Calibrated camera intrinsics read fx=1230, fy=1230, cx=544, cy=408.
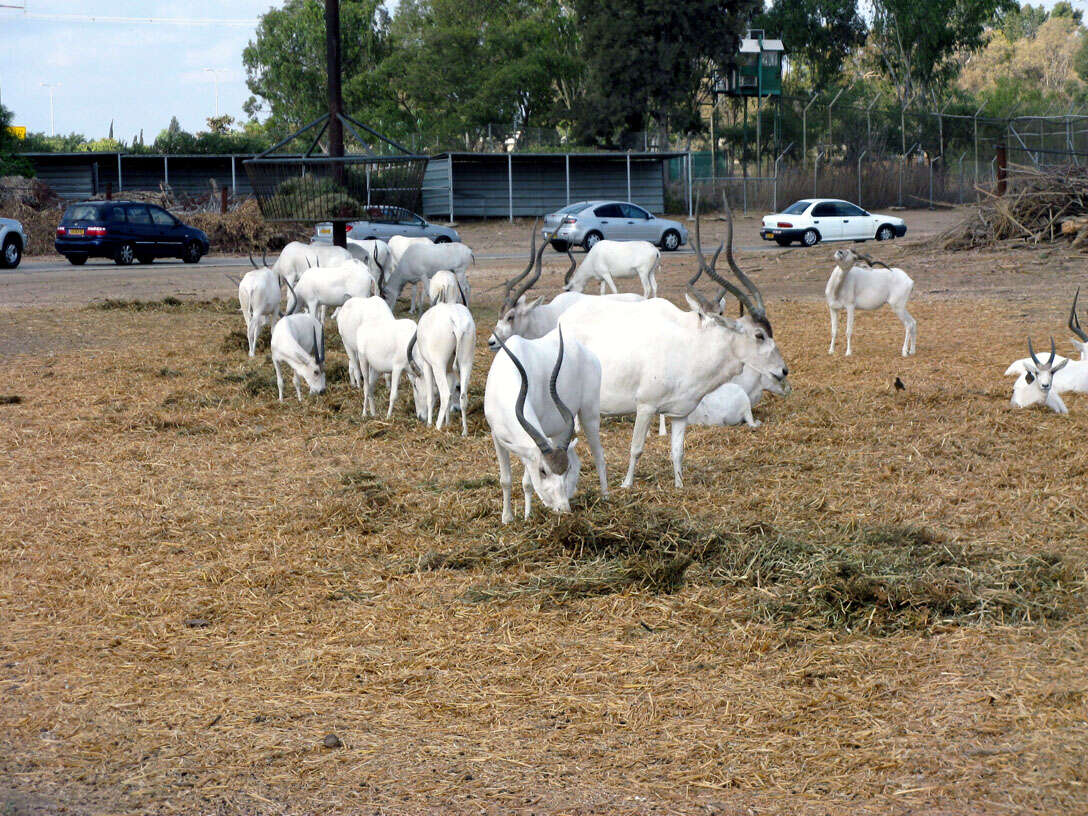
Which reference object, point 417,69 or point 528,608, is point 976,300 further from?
point 417,69

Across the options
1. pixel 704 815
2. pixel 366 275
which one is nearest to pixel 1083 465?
pixel 704 815

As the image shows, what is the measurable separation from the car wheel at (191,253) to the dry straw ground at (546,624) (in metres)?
20.6

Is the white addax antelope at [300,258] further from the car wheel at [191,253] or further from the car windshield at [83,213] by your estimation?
the car wheel at [191,253]

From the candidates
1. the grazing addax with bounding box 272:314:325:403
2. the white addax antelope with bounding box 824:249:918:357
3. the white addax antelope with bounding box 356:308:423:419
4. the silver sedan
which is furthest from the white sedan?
the white addax antelope with bounding box 356:308:423:419

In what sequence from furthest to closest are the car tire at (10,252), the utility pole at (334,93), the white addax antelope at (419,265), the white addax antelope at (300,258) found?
the car tire at (10,252) < the white addax antelope at (419,265) < the white addax antelope at (300,258) < the utility pole at (334,93)

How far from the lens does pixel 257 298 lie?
43.3 feet

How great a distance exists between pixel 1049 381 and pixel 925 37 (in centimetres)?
5453

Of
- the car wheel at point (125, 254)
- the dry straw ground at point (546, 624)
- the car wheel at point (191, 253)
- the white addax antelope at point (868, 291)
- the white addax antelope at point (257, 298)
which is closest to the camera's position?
the dry straw ground at point (546, 624)

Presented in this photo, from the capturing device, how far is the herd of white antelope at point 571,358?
Result: 6.46 metres

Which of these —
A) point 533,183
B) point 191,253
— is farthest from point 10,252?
point 533,183

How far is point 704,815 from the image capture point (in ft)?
12.0

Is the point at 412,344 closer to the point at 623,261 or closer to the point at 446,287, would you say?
the point at 446,287

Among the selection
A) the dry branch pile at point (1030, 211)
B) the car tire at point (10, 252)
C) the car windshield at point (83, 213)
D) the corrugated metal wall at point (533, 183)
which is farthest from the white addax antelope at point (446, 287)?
the corrugated metal wall at point (533, 183)

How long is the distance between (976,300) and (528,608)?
13.7 metres
